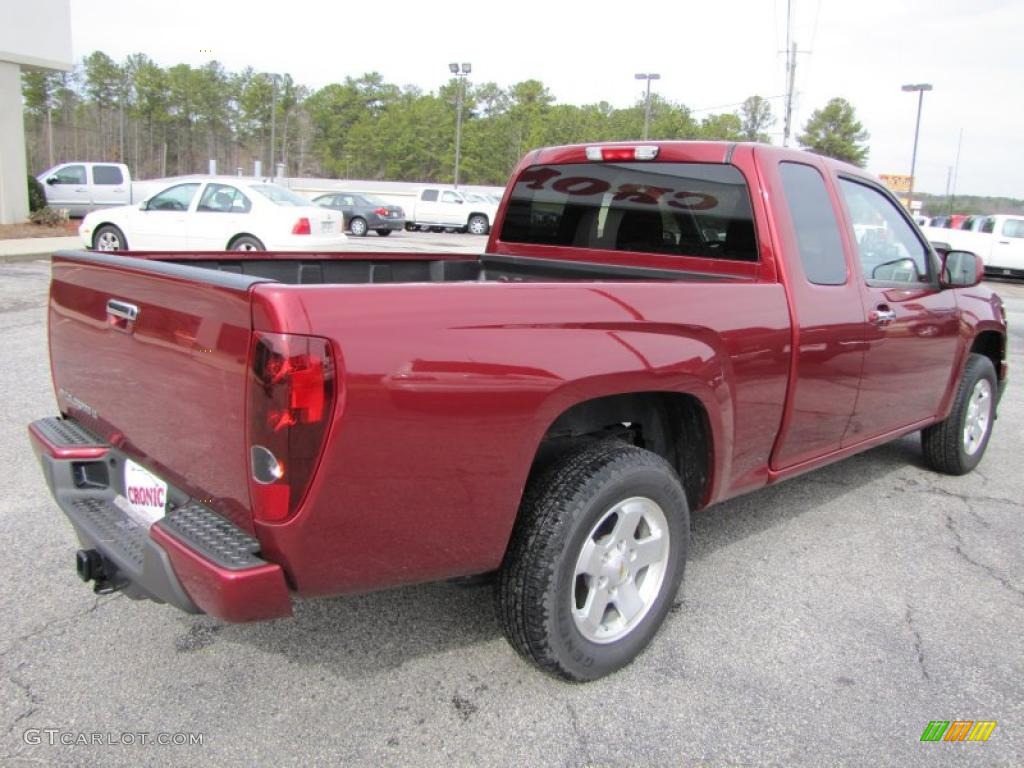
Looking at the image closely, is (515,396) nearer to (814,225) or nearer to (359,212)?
(814,225)

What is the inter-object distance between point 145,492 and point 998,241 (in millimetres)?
24003

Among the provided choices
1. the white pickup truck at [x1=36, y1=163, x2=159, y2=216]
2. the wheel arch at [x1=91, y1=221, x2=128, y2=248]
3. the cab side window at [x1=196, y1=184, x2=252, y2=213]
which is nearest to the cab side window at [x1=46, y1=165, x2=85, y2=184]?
the white pickup truck at [x1=36, y1=163, x2=159, y2=216]

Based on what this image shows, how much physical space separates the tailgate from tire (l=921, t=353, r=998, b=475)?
428cm

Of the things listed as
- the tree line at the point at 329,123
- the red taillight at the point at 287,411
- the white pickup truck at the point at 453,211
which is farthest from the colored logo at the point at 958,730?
the tree line at the point at 329,123

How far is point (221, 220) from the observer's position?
12719mm

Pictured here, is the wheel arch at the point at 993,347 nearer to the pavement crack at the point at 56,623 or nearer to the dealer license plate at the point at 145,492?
the dealer license plate at the point at 145,492

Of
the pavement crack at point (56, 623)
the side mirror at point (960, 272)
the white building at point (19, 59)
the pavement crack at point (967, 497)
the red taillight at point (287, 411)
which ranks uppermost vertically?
the white building at point (19, 59)

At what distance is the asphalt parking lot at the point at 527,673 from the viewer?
94.1 inches

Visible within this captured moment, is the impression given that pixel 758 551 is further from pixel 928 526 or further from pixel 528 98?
Result: pixel 528 98

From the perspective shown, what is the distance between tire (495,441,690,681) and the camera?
2.46 metres

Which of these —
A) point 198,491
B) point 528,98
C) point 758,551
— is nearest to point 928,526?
point 758,551

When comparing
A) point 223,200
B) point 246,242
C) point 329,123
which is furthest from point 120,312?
point 329,123

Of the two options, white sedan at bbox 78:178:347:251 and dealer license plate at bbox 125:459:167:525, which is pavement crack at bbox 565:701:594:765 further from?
white sedan at bbox 78:178:347:251

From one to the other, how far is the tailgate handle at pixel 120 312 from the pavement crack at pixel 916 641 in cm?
292
